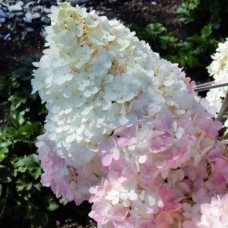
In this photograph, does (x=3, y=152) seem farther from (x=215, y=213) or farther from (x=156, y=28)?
(x=215, y=213)

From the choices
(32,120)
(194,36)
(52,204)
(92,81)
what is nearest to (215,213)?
(92,81)

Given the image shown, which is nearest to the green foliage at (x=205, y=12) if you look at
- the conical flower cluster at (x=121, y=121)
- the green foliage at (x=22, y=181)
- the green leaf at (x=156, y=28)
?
the green leaf at (x=156, y=28)

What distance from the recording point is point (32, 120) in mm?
3037

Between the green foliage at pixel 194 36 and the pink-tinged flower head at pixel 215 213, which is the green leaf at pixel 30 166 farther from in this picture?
the pink-tinged flower head at pixel 215 213

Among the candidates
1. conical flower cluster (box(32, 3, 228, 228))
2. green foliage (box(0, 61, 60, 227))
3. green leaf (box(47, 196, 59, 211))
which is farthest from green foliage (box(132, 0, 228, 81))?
conical flower cluster (box(32, 3, 228, 228))

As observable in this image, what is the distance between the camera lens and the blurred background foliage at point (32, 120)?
2.75m

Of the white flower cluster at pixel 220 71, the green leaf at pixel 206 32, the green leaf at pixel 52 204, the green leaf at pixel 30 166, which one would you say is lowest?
the green leaf at pixel 52 204

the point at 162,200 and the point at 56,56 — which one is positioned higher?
the point at 56,56

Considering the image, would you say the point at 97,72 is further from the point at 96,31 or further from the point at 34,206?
the point at 34,206

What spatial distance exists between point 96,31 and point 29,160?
1323 millimetres

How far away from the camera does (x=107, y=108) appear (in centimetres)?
150

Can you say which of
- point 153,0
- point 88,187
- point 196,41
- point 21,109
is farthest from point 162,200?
point 153,0

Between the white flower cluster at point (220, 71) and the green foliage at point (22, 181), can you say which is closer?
the white flower cluster at point (220, 71)

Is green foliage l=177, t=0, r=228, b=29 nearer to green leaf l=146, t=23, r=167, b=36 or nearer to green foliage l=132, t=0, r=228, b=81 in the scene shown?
green foliage l=132, t=0, r=228, b=81
